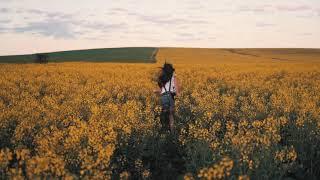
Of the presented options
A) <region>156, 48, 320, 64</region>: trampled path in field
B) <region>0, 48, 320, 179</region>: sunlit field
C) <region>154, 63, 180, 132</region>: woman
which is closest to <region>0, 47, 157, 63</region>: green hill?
<region>156, 48, 320, 64</region>: trampled path in field

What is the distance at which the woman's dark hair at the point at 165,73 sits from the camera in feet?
34.8

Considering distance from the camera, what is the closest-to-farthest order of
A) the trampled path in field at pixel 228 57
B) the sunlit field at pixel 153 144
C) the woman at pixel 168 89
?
the sunlit field at pixel 153 144, the woman at pixel 168 89, the trampled path in field at pixel 228 57

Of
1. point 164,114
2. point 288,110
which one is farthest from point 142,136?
point 288,110

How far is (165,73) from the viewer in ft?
35.0

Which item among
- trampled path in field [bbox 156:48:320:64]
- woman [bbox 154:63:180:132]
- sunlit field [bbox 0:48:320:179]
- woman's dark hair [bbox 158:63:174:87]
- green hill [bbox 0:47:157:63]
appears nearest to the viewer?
sunlit field [bbox 0:48:320:179]

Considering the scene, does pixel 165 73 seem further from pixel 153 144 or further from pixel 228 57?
pixel 228 57

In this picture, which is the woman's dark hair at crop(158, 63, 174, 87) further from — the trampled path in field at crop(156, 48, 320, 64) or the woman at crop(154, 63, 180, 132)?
the trampled path in field at crop(156, 48, 320, 64)

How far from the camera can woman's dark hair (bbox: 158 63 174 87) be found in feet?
34.8

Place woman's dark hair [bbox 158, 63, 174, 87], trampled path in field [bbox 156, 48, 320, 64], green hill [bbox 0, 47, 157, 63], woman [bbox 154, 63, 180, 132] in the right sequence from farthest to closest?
1. green hill [bbox 0, 47, 157, 63]
2. trampled path in field [bbox 156, 48, 320, 64]
3. woman [bbox 154, 63, 180, 132]
4. woman's dark hair [bbox 158, 63, 174, 87]

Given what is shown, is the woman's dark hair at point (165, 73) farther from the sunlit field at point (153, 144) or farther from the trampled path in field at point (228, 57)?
the trampled path in field at point (228, 57)

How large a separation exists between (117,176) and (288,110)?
16.6ft

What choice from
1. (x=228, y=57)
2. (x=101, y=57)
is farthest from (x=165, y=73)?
(x=101, y=57)

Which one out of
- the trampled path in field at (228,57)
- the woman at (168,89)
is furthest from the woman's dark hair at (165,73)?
the trampled path in field at (228,57)

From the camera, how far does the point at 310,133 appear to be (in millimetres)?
8859
